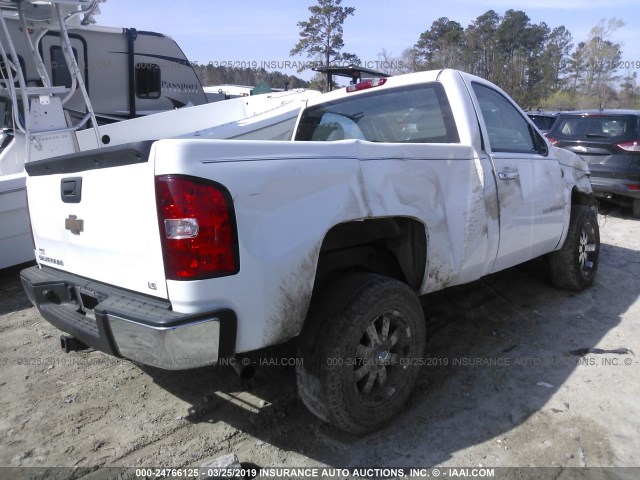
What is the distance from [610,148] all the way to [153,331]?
8733mm

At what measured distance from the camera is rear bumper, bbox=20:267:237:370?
2084mm

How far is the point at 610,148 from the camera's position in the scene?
8547 mm

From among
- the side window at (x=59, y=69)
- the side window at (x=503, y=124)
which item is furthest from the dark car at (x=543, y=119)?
the side window at (x=59, y=69)

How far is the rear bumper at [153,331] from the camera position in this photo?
208cm

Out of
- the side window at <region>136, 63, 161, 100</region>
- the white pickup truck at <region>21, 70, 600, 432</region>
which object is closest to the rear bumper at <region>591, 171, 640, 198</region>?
the white pickup truck at <region>21, 70, 600, 432</region>

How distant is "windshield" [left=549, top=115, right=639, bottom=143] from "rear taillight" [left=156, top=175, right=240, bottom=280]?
8.49m

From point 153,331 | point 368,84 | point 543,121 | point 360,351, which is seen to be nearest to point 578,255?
point 368,84

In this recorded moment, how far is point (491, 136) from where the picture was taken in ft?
12.1

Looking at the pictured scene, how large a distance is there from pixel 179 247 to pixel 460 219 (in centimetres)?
178

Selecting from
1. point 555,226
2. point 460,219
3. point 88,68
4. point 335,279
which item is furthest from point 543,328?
point 88,68

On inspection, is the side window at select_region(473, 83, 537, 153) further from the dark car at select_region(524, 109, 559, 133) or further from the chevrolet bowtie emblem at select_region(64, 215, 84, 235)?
the dark car at select_region(524, 109, 559, 133)

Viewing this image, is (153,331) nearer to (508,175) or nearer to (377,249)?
(377,249)

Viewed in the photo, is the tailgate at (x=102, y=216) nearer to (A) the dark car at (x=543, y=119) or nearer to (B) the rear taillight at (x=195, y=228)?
(B) the rear taillight at (x=195, y=228)

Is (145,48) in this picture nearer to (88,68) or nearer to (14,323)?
(88,68)
